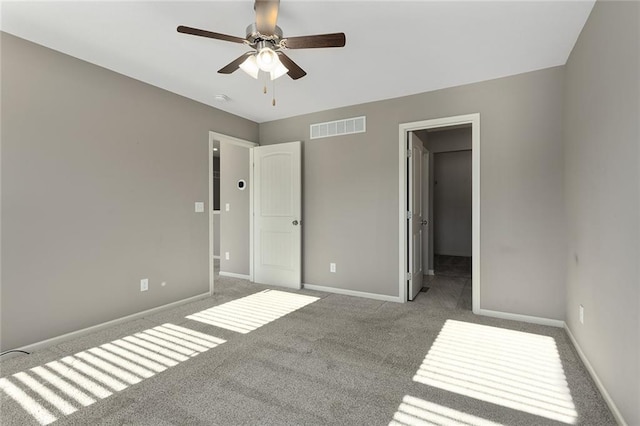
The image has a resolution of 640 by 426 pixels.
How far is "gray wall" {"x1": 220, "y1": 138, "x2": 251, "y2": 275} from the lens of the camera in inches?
201

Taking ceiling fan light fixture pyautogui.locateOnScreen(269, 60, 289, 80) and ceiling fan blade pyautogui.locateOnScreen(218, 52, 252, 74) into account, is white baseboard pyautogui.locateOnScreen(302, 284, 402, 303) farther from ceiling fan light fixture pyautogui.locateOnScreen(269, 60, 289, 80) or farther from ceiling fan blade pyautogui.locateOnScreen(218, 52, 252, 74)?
ceiling fan blade pyautogui.locateOnScreen(218, 52, 252, 74)

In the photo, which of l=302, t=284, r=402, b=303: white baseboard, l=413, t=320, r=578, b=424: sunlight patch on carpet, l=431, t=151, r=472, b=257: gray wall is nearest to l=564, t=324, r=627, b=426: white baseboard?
l=413, t=320, r=578, b=424: sunlight patch on carpet

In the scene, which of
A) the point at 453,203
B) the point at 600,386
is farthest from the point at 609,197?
the point at 453,203

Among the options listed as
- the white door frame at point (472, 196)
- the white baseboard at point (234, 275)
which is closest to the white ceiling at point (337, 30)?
the white door frame at point (472, 196)

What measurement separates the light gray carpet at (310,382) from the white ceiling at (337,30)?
2.56m

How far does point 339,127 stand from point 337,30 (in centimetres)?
190

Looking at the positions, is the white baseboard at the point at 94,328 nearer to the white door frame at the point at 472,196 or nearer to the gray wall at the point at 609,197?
the white door frame at the point at 472,196

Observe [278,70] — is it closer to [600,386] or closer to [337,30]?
[337,30]

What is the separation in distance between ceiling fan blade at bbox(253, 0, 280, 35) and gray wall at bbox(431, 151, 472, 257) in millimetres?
5964

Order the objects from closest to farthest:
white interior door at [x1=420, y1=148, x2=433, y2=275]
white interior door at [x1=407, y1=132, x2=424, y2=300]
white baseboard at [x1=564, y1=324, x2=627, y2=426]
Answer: white baseboard at [x1=564, y1=324, x2=627, y2=426]
white interior door at [x1=407, y1=132, x2=424, y2=300]
white interior door at [x1=420, y1=148, x2=433, y2=275]

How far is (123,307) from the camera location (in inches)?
125

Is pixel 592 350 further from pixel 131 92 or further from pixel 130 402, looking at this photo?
pixel 131 92

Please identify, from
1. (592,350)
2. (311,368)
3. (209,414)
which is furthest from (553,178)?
(209,414)

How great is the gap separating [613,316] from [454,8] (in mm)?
2174
